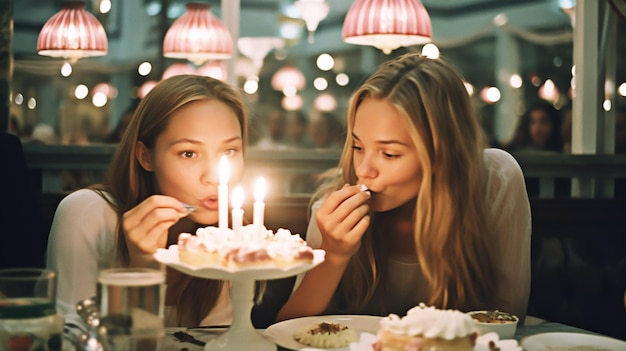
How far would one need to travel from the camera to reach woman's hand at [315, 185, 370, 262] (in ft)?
7.25

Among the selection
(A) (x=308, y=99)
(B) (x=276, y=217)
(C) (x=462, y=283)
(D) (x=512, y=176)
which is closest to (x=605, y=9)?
(B) (x=276, y=217)

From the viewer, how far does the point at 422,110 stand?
2.36 m

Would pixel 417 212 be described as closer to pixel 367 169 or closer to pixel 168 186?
pixel 367 169

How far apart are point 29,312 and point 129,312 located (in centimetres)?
18

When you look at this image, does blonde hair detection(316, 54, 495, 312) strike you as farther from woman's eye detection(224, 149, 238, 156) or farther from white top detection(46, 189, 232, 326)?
white top detection(46, 189, 232, 326)

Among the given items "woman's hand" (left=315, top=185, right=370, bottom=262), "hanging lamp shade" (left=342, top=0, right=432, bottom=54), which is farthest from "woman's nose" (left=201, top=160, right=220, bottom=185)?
"hanging lamp shade" (left=342, top=0, right=432, bottom=54)

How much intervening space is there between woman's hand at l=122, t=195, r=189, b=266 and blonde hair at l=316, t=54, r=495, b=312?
0.66m

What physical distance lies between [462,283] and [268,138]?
23.1 feet

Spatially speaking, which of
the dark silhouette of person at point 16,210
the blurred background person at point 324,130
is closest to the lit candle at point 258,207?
the dark silhouette of person at point 16,210

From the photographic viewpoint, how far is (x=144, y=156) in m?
2.42

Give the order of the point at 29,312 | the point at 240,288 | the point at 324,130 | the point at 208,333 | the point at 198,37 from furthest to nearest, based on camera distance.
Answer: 1. the point at 324,130
2. the point at 198,37
3. the point at 208,333
4. the point at 240,288
5. the point at 29,312

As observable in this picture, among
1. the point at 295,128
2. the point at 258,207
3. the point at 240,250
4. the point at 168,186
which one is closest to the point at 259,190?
the point at 258,207

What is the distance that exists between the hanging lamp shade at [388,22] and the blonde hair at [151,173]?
2.23 metres

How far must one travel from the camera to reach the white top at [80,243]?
7.36ft
